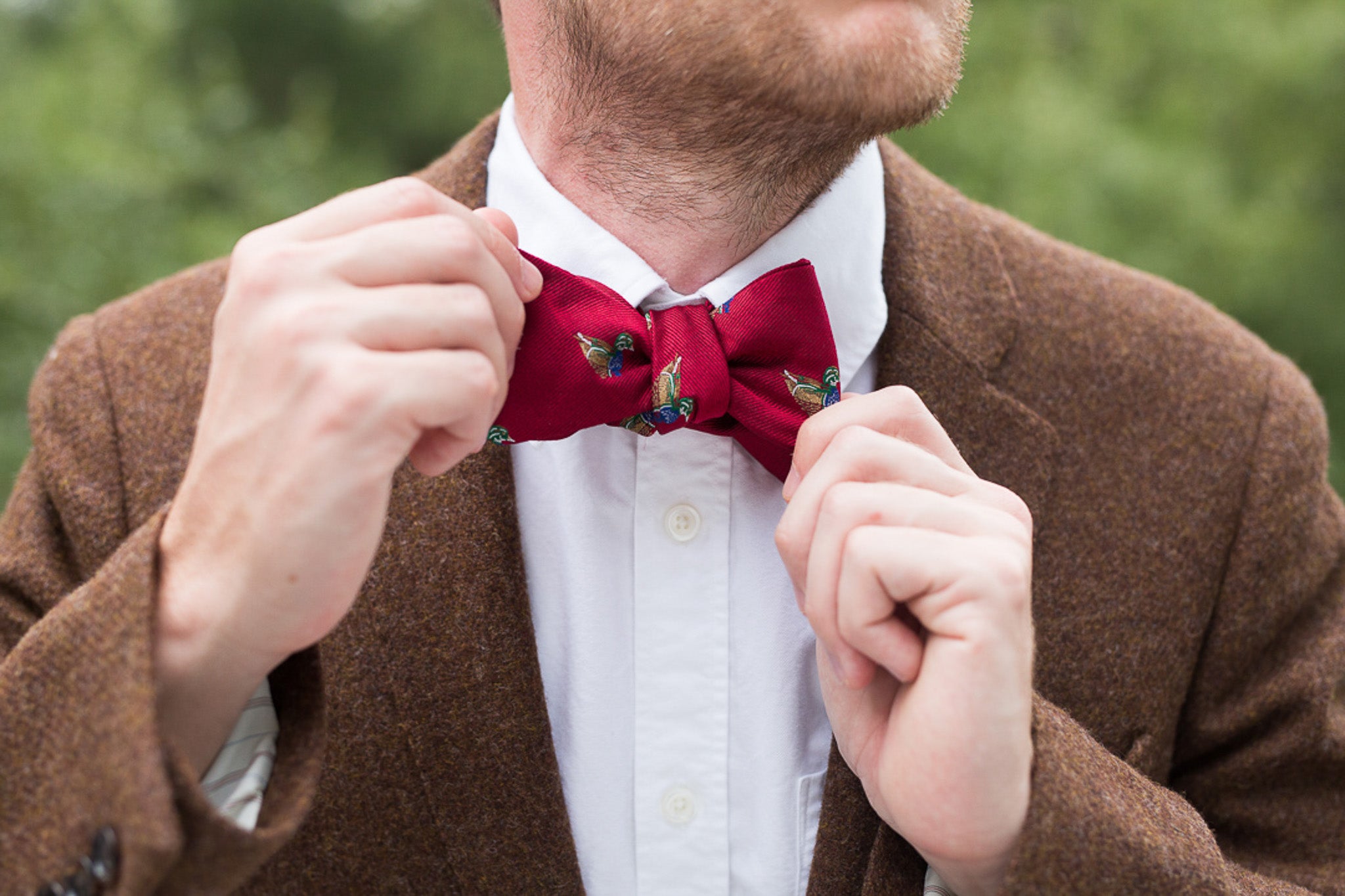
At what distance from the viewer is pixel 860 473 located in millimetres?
1155

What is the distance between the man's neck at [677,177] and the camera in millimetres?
1423

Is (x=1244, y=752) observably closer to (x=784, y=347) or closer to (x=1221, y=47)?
(x=784, y=347)

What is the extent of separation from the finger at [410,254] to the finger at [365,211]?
2 centimetres

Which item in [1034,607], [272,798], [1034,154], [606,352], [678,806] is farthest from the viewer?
[1034,154]

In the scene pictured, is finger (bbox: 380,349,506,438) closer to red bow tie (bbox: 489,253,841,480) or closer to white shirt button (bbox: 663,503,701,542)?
red bow tie (bbox: 489,253,841,480)

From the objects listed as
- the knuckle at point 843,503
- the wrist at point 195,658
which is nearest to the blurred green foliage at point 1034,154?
the wrist at point 195,658

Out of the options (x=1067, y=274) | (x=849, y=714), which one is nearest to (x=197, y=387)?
(x=849, y=714)

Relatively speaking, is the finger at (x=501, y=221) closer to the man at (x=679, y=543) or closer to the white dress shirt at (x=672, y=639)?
the man at (x=679, y=543)

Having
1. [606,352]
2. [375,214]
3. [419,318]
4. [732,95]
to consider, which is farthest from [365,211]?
[732,95]

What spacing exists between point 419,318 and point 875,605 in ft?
1.65

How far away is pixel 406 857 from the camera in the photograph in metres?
1.38

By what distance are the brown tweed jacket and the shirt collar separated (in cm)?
6

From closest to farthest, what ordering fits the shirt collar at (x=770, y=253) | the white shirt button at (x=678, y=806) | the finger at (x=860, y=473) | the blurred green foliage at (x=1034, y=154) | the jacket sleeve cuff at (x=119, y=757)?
the jacket sleeve cuff at (x=119, y=757), the finger at (x=860, y=473), the white shirt button at (x=678, y=806), the shirt collar at (x=770, y=253), the blurred green foliage at (x=1034, y=154)

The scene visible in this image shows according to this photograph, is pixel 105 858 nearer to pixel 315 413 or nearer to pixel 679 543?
pixel 315 413
